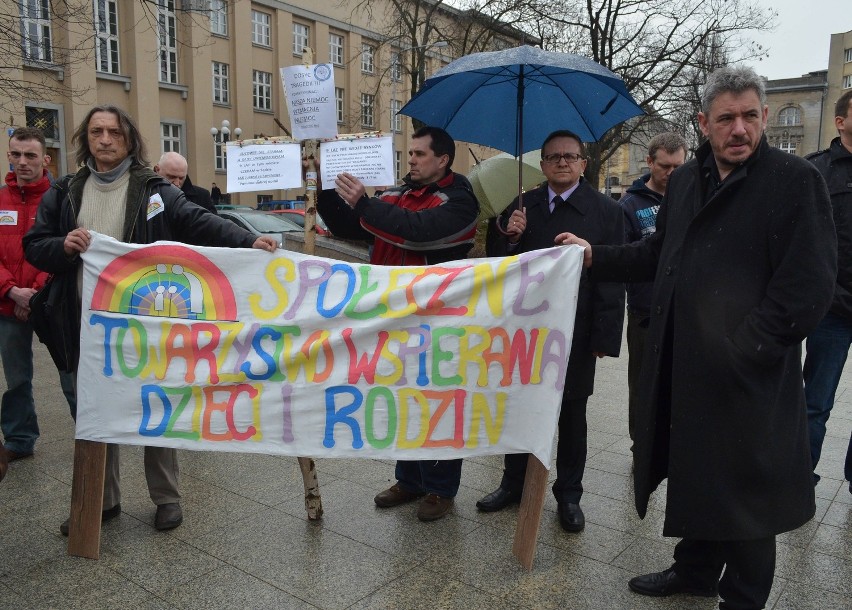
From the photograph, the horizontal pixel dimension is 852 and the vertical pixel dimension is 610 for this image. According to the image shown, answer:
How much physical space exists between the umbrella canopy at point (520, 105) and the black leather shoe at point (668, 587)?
2.35 m

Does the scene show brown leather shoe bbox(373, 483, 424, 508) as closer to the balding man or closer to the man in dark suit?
the man in dark suit

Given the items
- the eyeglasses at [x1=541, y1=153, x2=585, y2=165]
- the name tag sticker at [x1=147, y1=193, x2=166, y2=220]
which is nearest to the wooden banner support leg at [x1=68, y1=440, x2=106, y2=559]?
the name tag sticker at [x1=147, y1=193, x2=166, y2=220]

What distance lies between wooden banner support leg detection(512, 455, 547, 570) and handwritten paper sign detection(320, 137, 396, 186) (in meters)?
1.53

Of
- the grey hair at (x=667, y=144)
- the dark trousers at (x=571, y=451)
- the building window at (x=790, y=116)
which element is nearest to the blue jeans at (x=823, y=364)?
the dark trousers at (x=571, y=451)

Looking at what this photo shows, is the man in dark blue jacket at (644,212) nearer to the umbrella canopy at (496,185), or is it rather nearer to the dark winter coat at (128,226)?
the dark winter coat at (128,226)

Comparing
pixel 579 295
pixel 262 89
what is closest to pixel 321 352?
pixel 579 295

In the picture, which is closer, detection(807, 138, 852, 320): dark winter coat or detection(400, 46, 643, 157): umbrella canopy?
detection(807, 138, 852, 320): dark winter coat

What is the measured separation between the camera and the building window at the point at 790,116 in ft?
220

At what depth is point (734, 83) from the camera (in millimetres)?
2566

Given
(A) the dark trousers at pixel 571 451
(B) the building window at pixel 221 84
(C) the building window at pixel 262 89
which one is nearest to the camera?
(A) the dark trousers at pixel 571 451

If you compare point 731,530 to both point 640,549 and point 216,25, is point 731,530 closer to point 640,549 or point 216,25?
point 640,549

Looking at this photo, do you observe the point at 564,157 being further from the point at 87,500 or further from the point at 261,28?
the point at 261,28

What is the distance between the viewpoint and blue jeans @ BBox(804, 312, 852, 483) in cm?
387

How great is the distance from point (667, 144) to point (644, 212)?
475 millimetres
